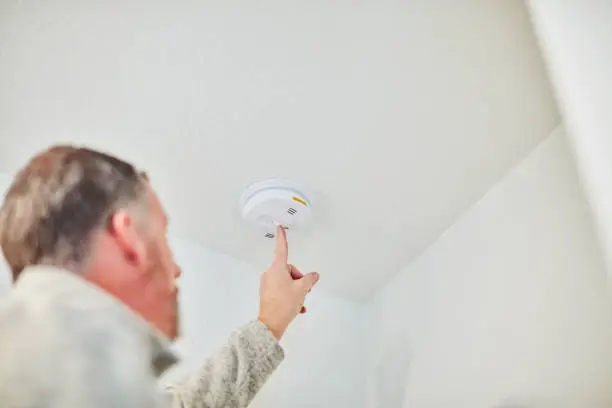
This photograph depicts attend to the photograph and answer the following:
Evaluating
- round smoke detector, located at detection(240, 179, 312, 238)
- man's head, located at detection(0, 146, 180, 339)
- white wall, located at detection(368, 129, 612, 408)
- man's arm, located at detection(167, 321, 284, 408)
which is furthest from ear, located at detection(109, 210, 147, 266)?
white wall, located at detection(368, 129, 612, 408)

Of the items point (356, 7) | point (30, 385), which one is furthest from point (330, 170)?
point (30, 385)

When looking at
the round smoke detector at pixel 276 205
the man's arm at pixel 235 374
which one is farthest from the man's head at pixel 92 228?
the round smoke detector at pixel 276 205

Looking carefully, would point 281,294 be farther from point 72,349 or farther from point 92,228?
point 72,349

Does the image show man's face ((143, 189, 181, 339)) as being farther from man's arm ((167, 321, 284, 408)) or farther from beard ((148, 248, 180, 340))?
man's arm ((167, 321, 284, 408))

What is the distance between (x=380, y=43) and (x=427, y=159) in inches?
8.9

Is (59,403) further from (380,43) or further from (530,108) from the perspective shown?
(530,108)

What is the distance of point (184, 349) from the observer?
3.23 feet

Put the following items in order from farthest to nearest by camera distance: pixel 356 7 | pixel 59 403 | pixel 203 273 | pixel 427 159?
pixel 203 273 < pixel 427 159 < pixel 356 7 < pixel 59 403

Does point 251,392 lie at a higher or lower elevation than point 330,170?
lower

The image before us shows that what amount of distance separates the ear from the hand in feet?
0.92

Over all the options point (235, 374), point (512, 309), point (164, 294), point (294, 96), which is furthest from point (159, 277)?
point (512, 309)

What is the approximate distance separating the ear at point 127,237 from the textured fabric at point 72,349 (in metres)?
0.09

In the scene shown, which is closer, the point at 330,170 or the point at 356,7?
the point at 356,7

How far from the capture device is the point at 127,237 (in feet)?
1.79
